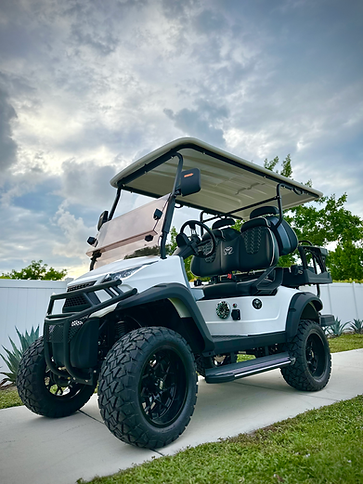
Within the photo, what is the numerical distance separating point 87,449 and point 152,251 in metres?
1.55

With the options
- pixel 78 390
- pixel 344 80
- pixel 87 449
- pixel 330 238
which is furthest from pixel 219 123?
pixel 330 238

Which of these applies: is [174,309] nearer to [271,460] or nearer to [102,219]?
[271,460]

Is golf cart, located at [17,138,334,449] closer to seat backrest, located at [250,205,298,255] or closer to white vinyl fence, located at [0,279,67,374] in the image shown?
seat backrest, located at [250,205,298,255]

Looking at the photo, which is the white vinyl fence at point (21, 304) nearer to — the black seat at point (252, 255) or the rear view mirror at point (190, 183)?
the black seat at point (252, 255)

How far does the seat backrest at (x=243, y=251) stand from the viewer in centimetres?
403

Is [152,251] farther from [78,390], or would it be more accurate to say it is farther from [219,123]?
[219,123]

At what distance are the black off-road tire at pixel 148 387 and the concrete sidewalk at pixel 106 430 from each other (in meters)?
0.17

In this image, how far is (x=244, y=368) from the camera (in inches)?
132

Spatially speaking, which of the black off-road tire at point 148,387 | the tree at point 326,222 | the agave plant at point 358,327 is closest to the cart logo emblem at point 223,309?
the black off-road tire at point 148,387

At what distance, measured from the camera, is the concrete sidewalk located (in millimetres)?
2311

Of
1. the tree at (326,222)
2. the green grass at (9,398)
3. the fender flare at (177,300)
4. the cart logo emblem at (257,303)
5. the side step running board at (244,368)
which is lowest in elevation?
the green grass at (9,398)

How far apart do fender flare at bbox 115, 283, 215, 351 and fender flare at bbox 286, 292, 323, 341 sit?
1.31m

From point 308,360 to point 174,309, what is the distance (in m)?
2.11

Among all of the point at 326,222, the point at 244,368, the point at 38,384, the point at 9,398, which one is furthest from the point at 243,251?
the point at 326,222
